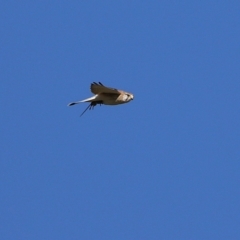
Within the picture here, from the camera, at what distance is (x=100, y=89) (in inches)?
1215

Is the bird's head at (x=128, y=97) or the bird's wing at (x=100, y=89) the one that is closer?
the bird's wing at (x=100, y=89)

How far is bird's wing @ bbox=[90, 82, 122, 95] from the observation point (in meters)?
30.6

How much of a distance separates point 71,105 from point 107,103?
1.25 meters

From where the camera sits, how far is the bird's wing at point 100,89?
30.6 m

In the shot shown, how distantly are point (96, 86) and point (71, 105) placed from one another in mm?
1653

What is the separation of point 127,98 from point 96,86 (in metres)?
1.20

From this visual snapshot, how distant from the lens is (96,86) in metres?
30.7

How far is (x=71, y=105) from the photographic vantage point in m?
→ 32.0

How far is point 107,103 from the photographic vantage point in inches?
1244

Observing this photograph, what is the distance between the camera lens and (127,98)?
102 ft

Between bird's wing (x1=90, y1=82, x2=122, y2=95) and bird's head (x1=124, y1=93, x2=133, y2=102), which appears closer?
bird's wing (x1=90, y1=82, x2=122, y2=95)
